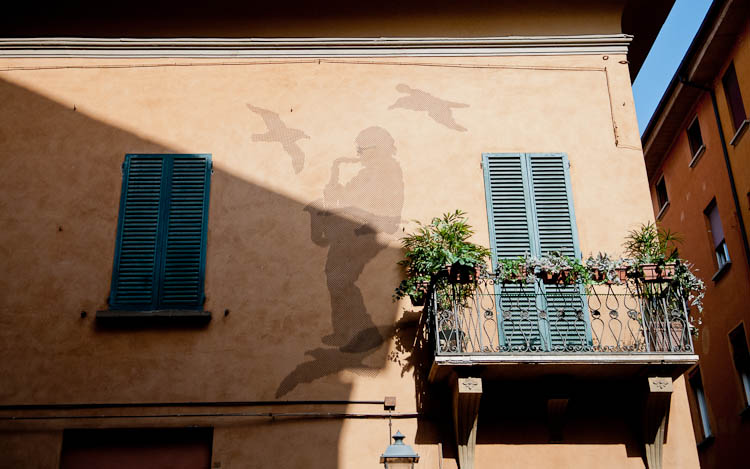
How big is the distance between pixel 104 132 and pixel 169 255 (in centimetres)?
190

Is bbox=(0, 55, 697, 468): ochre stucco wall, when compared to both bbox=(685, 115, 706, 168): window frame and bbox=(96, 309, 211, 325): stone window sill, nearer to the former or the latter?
A: bbox=(96, 309, 211, 325): stone window sill

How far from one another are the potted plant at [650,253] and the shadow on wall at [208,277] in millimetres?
2543

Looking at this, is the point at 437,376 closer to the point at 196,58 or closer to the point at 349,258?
the point at 349,258

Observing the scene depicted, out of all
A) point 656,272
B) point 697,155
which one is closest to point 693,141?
point 697,155

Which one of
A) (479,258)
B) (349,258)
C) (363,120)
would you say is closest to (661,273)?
(479,258)

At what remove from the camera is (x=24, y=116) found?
1069cm

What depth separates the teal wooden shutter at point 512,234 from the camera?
30.0 ft

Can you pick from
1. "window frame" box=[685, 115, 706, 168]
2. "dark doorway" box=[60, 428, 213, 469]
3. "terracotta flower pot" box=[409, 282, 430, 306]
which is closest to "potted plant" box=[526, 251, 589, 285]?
"terracotta flower pot" box=[409, 282, 430, 306]

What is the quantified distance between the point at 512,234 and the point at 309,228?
2252mm

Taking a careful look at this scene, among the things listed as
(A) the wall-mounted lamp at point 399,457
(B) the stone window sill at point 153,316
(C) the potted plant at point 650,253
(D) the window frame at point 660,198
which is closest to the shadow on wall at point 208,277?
(B) the stone window sill at point 153,316

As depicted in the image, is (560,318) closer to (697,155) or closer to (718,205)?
(718,205)

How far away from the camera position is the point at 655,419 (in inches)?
342

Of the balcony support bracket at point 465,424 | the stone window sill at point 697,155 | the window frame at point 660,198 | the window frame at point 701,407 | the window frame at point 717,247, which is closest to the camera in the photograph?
the balcony support bracket at point 465,424

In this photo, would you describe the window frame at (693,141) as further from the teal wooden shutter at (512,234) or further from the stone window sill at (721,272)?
the teal wooden shutter at (512,234)
